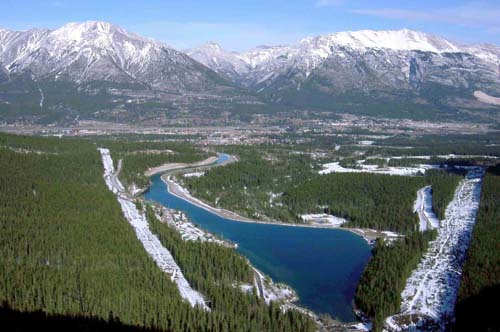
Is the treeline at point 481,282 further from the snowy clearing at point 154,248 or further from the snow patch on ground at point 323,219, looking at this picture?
the snowy clearing at point 154,248

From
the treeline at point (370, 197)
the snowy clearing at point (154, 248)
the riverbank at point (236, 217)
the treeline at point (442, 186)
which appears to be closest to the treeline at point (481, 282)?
the treeline at point (442, 186)

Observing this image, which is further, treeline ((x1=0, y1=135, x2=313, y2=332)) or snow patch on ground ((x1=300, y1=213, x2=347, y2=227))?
snow patch on ground ((x1=300, y1=213, x2=347, y2=227))

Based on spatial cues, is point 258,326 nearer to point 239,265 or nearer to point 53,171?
point 239,265

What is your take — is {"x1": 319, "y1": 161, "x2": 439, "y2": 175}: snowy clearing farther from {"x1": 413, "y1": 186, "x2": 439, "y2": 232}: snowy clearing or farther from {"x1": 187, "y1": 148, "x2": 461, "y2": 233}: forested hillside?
{"x1": 413, "y1": 186, "x2": 439, "y2": 232}: snowy clearing

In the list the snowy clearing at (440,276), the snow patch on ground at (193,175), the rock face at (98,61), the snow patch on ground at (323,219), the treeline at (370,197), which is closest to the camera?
the snowy clearing at (440,276)

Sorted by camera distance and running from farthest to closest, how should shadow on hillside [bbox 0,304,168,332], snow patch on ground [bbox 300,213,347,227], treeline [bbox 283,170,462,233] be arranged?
snow patch on ground [bbox 300,213,347,227]
treeline [bbox 283,170,462,233]
shadow on hillside [bbox 0,304,168,332]

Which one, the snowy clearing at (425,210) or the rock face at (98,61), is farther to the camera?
the rock face at (98,61)

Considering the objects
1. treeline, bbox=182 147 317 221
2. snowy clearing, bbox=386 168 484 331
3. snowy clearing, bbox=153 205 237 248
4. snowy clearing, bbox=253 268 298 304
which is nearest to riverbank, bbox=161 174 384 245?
treeline, bbox=182 147 317 221
